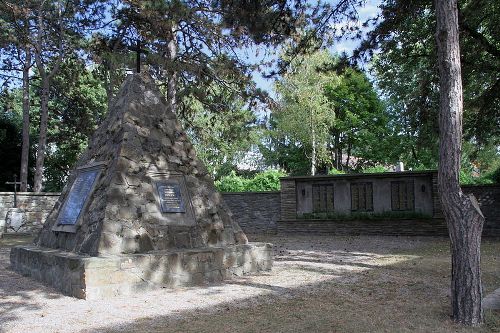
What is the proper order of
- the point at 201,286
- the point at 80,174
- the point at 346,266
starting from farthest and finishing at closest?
1. the point at 346,266
2. the point at 80,174
3. the point at 201,286

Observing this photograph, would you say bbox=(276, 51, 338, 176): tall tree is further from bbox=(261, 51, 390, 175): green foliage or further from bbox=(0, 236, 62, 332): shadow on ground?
bbox=(0, 236, 62, 332): shadow on ground

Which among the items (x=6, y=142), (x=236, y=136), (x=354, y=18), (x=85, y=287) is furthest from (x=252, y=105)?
(x=6, y=142)

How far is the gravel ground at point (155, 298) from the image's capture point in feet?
16.3

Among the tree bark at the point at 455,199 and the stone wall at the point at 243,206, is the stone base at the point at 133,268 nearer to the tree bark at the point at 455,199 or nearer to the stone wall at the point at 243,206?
the tree bark at the point at 455,199

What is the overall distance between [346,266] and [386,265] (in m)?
0.76

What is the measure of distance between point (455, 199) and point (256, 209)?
13155 mm

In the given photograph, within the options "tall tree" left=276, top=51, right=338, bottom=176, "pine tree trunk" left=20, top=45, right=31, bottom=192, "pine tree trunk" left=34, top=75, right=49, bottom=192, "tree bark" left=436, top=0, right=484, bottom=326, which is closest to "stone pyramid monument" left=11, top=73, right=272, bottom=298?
"tree bark" left=436, top=0, right=484, bottom=326

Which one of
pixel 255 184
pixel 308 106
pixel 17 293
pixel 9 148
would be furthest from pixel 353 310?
pixel 308 106

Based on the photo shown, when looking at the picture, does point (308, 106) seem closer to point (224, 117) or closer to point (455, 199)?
point (224, 117)

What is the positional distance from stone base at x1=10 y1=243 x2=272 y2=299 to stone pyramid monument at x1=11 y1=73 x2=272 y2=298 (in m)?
0.01

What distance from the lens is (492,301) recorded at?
17.9ft

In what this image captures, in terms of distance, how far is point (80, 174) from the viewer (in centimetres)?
827

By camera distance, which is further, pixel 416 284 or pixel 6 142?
pixel 6 142

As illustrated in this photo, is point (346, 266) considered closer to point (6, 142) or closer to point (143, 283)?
point (143, 283)
